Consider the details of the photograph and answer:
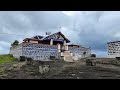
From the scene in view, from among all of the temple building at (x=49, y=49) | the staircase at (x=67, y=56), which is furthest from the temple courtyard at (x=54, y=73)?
the staircase at (x=67, y=56)

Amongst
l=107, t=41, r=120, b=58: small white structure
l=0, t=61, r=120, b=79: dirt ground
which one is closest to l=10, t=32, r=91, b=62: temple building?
l=0, t=61, r=120, b=79: dirt ground

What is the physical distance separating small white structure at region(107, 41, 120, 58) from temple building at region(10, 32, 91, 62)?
1987mm

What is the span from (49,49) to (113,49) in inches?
185

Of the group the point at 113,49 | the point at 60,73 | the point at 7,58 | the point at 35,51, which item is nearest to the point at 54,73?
the point at 60,73

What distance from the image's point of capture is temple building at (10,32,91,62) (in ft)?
44.3

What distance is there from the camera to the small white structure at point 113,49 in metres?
15.3

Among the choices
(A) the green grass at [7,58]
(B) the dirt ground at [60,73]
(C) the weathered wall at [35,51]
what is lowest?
(B) the dirt ground at [60,73]

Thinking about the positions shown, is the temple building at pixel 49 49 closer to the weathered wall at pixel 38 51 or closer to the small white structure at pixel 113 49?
the weathered wall at pixel 38 51

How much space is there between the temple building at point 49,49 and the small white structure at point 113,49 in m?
1.99

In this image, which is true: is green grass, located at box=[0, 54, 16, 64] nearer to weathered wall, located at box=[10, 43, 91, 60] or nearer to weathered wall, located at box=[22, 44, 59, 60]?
weathered wall, located at box=[10, 43, 91, 60]

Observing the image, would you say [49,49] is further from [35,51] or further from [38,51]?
[35,51]
